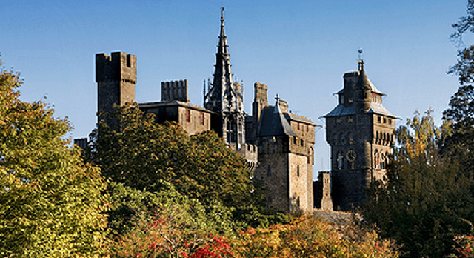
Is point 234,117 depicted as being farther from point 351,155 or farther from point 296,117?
point 351,155

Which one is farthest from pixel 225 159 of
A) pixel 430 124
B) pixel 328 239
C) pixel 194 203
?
pixel 430 124

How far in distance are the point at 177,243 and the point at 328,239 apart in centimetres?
644

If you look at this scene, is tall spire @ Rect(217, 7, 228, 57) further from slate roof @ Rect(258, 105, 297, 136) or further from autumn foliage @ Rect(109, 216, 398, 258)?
autumn foliage @ Rect(109, 216, 398, 258)

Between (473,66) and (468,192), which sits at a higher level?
(473,66)

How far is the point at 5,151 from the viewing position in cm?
2803

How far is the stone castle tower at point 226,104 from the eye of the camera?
234 ft

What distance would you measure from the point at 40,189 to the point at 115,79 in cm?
2800

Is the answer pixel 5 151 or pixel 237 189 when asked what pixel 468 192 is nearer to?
pixel 237 189

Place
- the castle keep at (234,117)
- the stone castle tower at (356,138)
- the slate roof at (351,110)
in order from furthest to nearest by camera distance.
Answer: the slate roof at (351,110) < the stone castle tower at (356,138) < the castle keep at (234,117)

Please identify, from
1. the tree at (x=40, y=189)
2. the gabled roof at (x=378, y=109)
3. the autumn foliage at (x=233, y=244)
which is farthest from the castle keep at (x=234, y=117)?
the gabled roof at (x=378, y=109)

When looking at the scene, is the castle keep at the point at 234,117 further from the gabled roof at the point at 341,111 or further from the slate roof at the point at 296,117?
the gabled roof at the point at 341,111

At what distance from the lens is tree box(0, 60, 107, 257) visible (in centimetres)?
2705

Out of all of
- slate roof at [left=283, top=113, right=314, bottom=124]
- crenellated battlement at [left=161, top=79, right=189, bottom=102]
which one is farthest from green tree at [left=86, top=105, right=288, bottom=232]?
slate roof at [left=283, top=113, right=314, bottom=124]

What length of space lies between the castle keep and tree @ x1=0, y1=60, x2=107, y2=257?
876 inches
